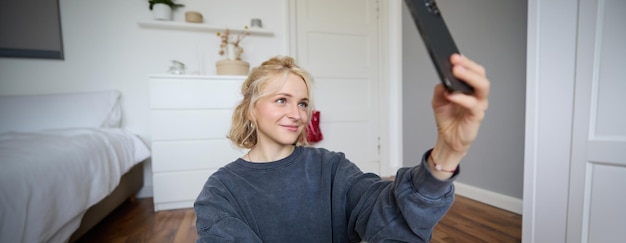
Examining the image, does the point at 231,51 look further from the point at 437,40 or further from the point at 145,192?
the point at 437,40

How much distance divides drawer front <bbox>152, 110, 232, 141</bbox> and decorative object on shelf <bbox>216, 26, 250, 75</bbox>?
0.34 metres

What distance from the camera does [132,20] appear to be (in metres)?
2.29

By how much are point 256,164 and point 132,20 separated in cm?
222

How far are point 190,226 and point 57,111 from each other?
1.21 meters

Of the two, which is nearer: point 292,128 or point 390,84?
point 292,128

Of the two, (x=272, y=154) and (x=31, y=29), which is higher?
(x=31, y=29)

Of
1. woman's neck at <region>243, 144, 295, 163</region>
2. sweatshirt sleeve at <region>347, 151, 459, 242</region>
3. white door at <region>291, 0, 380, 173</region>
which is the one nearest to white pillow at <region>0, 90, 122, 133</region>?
white door at <region>291, 0, 380, 173</region>

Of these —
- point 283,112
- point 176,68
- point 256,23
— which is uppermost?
point 256,23

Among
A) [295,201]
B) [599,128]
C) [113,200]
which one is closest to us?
[295,201]

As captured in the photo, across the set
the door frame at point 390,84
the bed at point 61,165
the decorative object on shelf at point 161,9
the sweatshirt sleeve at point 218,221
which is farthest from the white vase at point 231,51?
the sweatshirt sleeve at point 218,221

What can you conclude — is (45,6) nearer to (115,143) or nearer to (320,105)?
(115,143)

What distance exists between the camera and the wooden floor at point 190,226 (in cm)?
148

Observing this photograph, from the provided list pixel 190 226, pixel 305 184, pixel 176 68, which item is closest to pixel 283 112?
pixel 305 184

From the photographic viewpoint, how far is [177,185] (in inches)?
78.9
